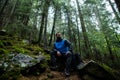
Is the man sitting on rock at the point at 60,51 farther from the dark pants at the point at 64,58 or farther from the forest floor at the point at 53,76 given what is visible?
the forest floor at the point at 53,76

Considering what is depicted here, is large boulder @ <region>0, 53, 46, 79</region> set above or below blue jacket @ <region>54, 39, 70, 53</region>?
below

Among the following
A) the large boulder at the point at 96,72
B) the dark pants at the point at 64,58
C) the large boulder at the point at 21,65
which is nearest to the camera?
the large boulder at the point at 21,65

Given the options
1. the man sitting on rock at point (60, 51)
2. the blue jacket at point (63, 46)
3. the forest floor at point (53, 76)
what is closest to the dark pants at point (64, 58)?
the man sitting on rock at point (60, 51)

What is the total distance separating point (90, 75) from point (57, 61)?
1726 mm

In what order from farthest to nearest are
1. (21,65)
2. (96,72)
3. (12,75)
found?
(96,72) < (21,65) < (12,75)

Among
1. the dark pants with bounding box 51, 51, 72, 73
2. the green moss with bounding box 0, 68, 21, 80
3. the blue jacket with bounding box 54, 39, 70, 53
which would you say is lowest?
the green moss with bounding box 0, 68, 21, 80

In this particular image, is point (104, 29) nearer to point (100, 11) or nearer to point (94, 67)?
point (100, 11)

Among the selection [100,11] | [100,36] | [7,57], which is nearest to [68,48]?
[7,57]

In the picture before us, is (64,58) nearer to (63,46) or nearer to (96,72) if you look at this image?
(63,46)

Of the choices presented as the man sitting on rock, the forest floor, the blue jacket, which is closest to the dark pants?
the man sitting on rock

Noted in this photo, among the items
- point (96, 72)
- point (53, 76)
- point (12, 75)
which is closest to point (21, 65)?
point (12, 75)

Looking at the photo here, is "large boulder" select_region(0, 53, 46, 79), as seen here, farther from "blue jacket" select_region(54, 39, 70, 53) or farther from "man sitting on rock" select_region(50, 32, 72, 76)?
"blue jacket" select_region(54, 39, 70, 53)

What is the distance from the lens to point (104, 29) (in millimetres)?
20969

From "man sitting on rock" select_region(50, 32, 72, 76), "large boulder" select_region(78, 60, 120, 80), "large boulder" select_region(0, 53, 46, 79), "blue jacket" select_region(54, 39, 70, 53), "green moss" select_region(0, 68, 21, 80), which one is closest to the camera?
"green moss" select_region(0, 68, 21, 80)
